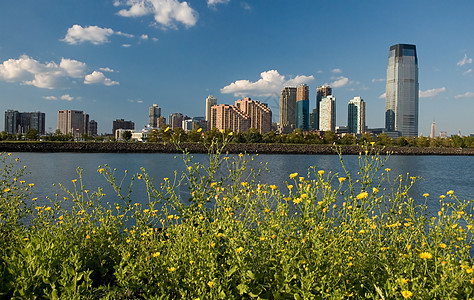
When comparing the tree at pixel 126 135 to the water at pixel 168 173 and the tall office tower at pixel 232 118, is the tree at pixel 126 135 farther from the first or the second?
the water at pixel 168 173

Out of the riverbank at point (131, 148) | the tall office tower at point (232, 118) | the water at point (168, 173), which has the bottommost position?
the water at point (168, 173)

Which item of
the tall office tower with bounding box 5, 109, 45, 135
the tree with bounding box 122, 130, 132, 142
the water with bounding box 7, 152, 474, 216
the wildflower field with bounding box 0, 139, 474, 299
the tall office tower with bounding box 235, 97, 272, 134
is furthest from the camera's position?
the tall office tower with bounding box 5, 109, 45, 135

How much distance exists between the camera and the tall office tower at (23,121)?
18138 cm

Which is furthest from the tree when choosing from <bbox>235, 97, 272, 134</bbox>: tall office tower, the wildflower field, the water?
the wildflower field

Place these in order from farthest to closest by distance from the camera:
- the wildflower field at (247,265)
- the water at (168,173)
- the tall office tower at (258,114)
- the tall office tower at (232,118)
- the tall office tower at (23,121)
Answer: the tall office tower at (23,121) → the tall office tower at (258,114) → the tall office tower at (232,118) → the water at (168,173) → the wildflower field at (247,265)

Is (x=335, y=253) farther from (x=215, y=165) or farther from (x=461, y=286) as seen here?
(x=215, y=165)

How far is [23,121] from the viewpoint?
609 ft

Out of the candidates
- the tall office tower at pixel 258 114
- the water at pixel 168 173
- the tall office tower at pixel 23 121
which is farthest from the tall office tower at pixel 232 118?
the tall office tower at pixel 23 121

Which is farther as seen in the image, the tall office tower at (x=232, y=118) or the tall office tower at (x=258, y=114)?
the tall office tower at (x=258, y=114)

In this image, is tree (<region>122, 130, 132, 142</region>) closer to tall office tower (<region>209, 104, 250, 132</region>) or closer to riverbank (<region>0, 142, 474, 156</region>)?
riverbank (<region>0, 142, 474, 156</region>)

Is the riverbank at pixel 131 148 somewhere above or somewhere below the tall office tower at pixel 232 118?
below

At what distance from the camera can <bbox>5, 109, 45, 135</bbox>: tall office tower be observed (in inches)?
7141

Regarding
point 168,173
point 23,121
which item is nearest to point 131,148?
point 168,173

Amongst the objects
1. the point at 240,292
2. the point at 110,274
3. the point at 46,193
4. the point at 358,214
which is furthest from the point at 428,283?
the point at 46,193
